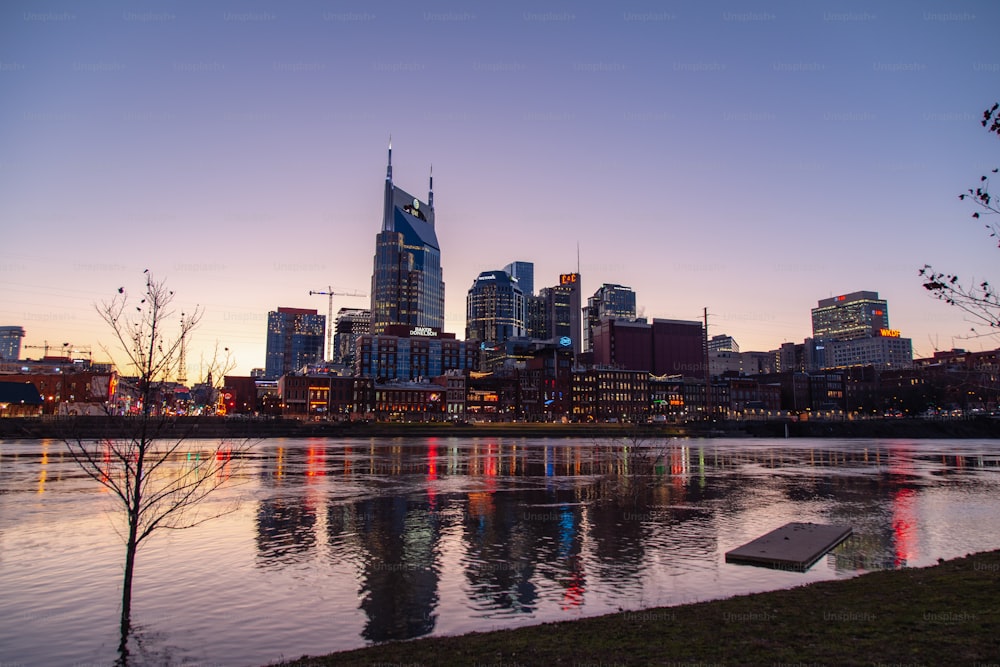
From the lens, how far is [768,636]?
486 inches

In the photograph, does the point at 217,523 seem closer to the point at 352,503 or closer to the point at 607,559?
the point at 352,503

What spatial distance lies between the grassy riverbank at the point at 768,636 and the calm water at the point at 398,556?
7.01 feet

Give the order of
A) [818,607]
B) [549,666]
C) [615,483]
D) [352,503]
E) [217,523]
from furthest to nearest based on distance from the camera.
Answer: [615,483] < [352,503] < [217,523] < [818,607] < [549,666]

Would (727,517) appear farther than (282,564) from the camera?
Yes

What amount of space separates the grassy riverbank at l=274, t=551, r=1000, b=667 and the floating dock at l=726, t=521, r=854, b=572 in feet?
15.8

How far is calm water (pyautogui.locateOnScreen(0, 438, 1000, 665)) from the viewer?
1562 cm

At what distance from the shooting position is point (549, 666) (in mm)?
11000

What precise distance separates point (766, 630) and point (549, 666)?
4715 mm

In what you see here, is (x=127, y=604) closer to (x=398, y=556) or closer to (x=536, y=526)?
(x=398, y=556)

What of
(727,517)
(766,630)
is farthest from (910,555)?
(766,630)

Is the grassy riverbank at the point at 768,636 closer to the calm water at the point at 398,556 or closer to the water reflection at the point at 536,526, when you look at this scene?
the calm water at the point at 398,556

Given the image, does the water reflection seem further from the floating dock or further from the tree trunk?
the tree trunk

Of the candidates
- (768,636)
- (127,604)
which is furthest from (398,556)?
(768,636)

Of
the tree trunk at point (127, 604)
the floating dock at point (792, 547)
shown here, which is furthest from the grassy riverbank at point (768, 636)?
the tree trunk at point (127, 604)
